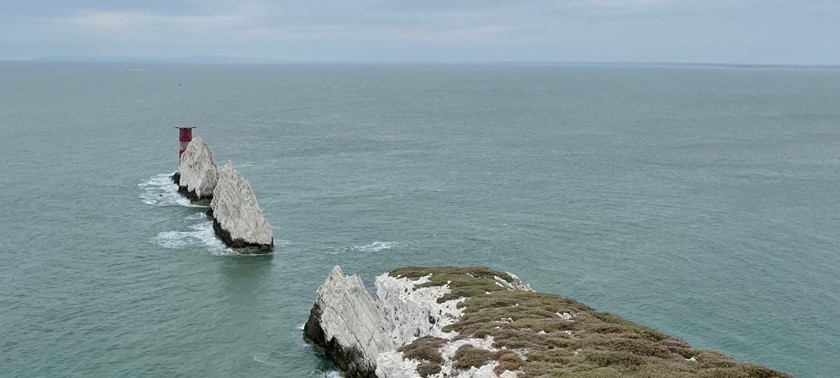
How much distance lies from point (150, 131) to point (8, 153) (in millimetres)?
37402

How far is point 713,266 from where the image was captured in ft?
215

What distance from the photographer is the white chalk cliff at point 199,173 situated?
90.1 meters

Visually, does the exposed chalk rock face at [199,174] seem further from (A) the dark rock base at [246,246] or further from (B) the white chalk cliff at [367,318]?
(B) the white chalk cliff at [367,318]

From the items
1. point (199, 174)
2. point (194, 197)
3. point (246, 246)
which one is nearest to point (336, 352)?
point (246, 246)

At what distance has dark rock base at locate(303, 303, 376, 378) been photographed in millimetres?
45156

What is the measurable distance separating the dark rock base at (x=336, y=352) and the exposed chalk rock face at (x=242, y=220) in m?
21.6

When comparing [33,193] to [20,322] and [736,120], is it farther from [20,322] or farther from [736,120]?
[736,120]

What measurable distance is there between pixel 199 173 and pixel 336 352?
52.2m

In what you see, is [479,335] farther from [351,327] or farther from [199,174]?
[199,174]

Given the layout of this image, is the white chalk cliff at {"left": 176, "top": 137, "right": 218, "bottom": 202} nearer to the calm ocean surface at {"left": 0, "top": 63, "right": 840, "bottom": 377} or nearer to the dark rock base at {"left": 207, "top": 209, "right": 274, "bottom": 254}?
the calm ocean surface at {"left": 0, "top": 63, "right": 840, "bottom": 377}

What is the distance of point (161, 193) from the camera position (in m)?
94.5

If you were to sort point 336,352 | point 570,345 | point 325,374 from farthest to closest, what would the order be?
point 336,352 → point 325,374 → point 570,345

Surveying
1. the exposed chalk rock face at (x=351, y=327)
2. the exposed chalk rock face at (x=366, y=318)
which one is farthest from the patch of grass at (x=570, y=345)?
the exposed chalk rock face at (x=351, y=327)

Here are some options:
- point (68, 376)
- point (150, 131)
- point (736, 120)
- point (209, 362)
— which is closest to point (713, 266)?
point (209, 362)
